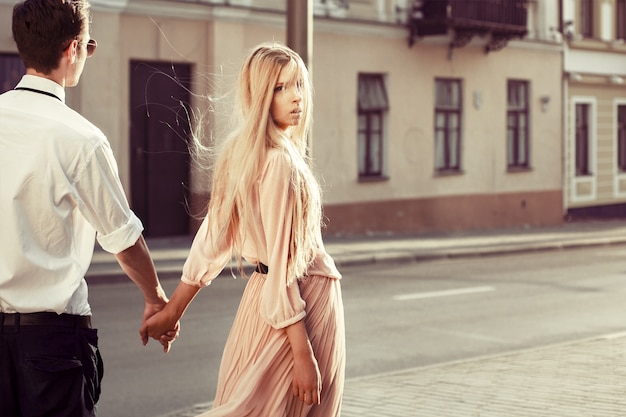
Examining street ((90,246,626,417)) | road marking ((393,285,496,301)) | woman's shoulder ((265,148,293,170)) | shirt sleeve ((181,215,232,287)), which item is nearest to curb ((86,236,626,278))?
street ((90,246,626,417))

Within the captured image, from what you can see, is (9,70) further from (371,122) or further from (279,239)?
(279,239)

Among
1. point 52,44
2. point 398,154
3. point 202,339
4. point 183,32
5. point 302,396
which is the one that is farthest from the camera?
point 398,154

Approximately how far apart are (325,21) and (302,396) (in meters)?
20.1

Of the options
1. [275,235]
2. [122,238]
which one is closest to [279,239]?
[275,235]

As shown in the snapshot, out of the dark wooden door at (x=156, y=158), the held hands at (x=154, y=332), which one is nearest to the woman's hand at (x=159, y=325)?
the held hands at (x=154, y=332)

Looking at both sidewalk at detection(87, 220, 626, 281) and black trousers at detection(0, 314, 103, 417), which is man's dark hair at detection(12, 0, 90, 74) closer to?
black trousers at detection(0, 314, 103, 417)

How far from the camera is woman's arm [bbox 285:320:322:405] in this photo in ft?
12.6

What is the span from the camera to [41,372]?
3.32 meters

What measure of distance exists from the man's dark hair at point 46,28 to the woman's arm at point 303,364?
1133mm

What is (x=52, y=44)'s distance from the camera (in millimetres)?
3402

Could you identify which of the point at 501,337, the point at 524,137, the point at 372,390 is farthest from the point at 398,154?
the point at 372,390

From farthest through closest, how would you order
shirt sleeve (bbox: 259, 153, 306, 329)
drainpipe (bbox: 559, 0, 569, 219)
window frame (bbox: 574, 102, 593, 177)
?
window frame (bbox: 574, 102, 593, 177) → drainpipe (bbox: 559, 0, 569, 219) → shirt sleeve (bbox: 259, 153, 306, 329)

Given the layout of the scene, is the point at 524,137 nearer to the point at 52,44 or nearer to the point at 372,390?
the point at 372,390

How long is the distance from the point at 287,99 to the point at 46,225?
998mm
